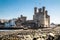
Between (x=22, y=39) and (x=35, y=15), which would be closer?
(x=22, y=39)

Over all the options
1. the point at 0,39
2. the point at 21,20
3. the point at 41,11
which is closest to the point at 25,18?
the point at 21,20

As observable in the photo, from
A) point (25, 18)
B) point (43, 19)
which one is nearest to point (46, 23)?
point (43, 19)

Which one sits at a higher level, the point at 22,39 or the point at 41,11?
the point at 41,11

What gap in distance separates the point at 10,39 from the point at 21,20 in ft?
161

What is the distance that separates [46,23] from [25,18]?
9.46 meters

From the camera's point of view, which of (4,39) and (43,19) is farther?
(43,19)

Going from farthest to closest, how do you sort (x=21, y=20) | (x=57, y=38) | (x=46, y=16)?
1. (x=46, y=16)
2. (x=21, y=20)
3. (x=57, y=38)

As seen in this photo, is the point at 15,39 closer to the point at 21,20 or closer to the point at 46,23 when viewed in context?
the point at 21,20

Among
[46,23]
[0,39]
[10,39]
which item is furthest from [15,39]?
[46,23]

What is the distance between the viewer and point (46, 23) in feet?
212

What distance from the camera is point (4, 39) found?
12352 millimetres

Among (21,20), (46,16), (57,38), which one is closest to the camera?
(57,38)

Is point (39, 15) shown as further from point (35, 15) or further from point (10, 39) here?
point (10, 39)

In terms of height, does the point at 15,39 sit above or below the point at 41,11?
below
